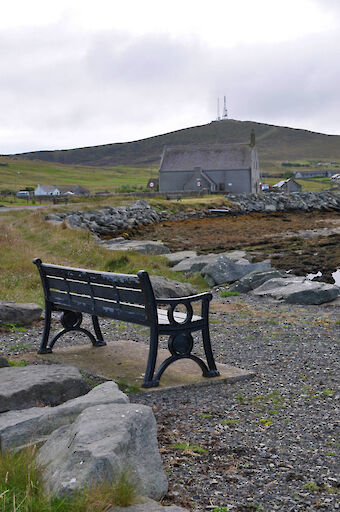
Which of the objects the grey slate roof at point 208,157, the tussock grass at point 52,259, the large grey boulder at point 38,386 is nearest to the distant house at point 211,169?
the grey slate roof at point 208,157

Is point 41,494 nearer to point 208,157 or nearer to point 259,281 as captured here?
point 259,281

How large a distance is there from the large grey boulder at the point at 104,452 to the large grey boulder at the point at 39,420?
283 mm

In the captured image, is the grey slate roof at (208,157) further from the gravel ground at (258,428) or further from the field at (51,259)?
the gravel ground at (258,428)

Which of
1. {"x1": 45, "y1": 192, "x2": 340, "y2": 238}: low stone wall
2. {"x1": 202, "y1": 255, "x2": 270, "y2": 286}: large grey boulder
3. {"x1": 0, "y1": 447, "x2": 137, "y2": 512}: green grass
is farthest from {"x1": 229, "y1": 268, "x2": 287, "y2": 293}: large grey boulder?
{"x1": 45, "y1": 192, "x2": 340, "y2": 238}: low stone wall

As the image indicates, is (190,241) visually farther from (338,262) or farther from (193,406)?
(193,406)

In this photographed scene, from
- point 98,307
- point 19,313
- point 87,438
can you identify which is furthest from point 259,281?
point 87,438

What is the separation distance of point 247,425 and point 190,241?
28058mm

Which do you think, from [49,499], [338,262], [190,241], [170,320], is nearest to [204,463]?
[49,499]

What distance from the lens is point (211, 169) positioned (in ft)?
250

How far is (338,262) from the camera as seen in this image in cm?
2408

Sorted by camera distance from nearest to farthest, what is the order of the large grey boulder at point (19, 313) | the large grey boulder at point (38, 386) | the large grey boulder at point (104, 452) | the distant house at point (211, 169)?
the large grey boulder at point (104, 452) < the large grey boulder at point (38, 386) < the large grey boulder at point (19, 313) < the distant house at point (211, 169)

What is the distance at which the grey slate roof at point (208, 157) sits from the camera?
76188 millimetres

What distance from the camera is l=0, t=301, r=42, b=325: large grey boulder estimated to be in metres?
10.8

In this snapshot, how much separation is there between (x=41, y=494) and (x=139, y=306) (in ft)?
12.3
